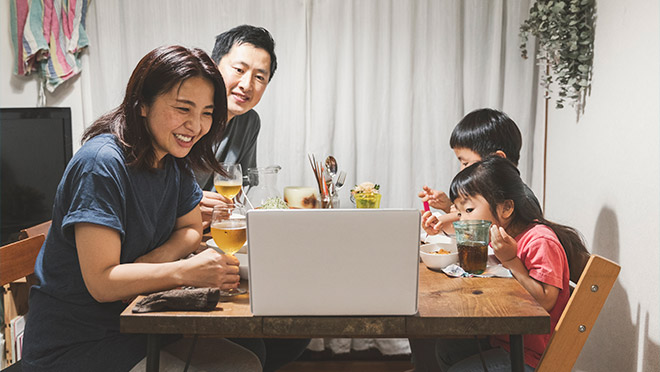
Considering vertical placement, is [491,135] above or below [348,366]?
above

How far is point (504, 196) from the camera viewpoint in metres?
1.71

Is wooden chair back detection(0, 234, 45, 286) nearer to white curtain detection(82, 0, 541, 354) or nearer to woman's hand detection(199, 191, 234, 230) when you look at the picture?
woman's hand detection(199, 191, 234, 230)

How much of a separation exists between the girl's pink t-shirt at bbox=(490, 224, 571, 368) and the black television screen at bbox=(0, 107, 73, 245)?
82.9 inches

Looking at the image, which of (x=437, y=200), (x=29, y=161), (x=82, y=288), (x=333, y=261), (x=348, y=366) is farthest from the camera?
(x=348, y=366)

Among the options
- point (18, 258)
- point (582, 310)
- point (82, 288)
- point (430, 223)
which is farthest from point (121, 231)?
point (582, 310)

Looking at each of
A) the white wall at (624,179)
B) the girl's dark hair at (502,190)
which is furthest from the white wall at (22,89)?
the white wall at (624,179)

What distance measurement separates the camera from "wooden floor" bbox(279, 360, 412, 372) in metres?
2.85

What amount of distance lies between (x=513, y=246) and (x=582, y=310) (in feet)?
0.72

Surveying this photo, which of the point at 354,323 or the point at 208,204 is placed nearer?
the point at 354,323

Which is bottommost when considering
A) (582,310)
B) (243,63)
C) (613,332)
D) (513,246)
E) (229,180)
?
(613,332)

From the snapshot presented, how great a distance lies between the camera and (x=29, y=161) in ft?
8.50

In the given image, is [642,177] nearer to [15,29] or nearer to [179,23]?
[179,23]

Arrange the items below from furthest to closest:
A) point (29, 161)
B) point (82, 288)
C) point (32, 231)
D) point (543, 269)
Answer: point (29, 161) < point (32, 231) < point (543, 269) < point (82, 288)

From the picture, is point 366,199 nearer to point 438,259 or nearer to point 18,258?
point 438,259
